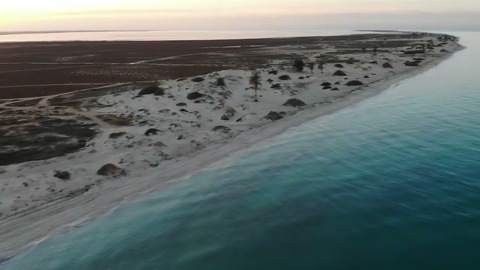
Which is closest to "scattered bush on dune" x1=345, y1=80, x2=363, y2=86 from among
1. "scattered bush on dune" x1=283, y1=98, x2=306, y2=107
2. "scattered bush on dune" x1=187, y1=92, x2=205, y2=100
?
"scattered bush on dune" x1=283, y1=98, x2=306, y2=107

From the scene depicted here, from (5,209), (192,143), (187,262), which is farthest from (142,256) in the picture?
(192,143)

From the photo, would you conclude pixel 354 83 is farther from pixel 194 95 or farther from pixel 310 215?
pixel 310 215

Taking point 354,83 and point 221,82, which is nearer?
point 221,82

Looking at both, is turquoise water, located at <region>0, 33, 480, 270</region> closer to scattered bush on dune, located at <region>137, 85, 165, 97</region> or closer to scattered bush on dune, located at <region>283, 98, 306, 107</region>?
scattered bush on dune, located at <region>283, 98, 306, 107</region>

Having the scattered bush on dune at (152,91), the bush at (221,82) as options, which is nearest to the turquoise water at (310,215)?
the scattered bush on dune at (152,91)

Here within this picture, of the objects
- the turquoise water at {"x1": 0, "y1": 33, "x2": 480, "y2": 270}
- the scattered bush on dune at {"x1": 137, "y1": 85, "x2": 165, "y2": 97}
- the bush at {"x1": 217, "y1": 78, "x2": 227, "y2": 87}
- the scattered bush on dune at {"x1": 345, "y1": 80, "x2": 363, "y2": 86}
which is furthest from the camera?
the scattered bush on dune at {"x1": 345, "y1": 80, "x2": 363, "y2": 86}

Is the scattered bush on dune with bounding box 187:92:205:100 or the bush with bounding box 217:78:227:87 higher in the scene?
the bush with bounding box 217:78:227:87

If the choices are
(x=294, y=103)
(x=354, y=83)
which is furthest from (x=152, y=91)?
(x=354, y=83)

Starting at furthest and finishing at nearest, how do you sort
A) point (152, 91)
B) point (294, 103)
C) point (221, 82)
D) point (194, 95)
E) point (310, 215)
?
point (221, 82)
point (152, 91)
point (194, 95)
point (294, 103)
point (310, 215)
